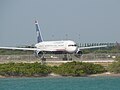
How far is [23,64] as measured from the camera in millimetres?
114250

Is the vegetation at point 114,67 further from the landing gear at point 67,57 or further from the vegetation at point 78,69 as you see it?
the landing gear at point 67,57

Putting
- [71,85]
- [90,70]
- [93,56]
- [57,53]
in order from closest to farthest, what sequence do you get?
[71,85] < [90,70] < [93,56] < [57,53]

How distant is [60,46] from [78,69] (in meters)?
33.4

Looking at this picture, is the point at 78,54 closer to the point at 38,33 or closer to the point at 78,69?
the point at 78,69

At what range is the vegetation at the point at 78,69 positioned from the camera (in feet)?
361

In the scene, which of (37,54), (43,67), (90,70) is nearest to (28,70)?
(43,67)

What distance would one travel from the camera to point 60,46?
143250 millimetres

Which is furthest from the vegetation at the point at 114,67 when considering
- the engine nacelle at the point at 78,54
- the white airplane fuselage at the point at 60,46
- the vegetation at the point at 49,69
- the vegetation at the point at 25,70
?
the white airplane fuselage at the point at 60,46

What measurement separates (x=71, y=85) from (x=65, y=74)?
22.0m

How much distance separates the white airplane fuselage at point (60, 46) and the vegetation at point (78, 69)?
28295 millimetres

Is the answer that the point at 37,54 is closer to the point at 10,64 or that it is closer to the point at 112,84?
the point at 10,64

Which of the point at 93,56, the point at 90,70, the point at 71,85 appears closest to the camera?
the point at 71,85

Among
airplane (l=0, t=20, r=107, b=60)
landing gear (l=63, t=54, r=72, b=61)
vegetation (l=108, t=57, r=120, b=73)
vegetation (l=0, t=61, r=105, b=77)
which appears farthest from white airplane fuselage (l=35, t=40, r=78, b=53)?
vegetation (l=108, t=57, r=120, b=73)

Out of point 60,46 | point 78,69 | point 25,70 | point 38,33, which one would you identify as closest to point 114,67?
point 78,69
